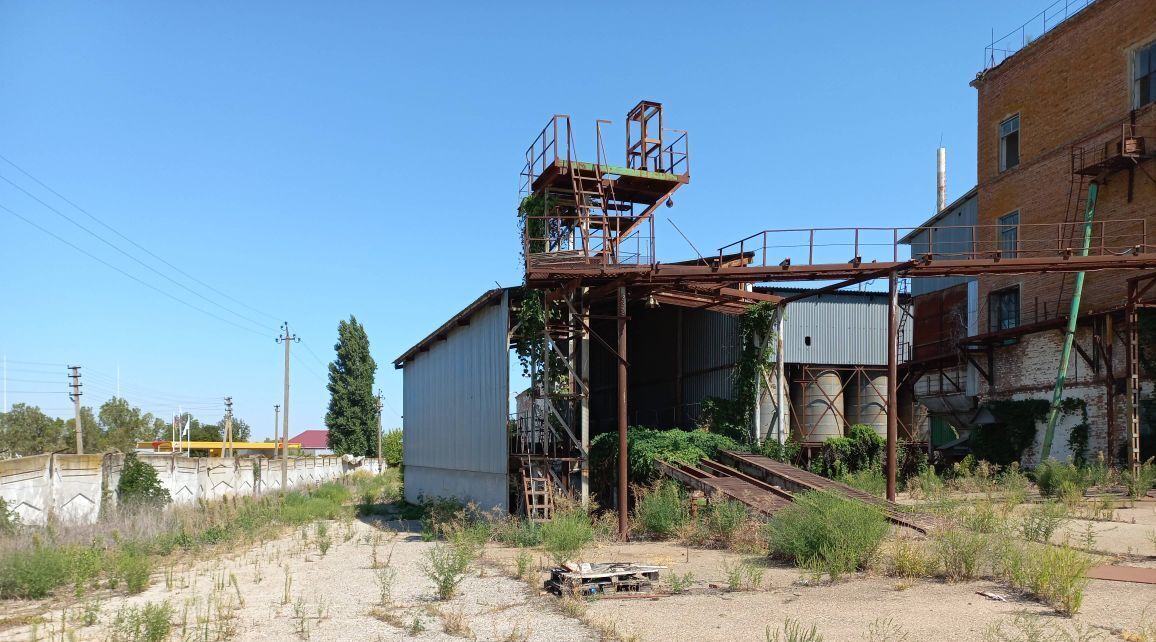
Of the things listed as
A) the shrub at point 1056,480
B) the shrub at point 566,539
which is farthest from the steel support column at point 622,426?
the shrub at point 1056,480

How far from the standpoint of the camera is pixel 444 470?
28.9 m

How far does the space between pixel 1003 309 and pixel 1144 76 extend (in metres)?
9.30

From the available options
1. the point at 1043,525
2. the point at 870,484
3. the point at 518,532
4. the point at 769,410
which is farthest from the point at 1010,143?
the point at 518,532

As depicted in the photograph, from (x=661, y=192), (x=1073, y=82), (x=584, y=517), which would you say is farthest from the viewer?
(x=1073, y=82)

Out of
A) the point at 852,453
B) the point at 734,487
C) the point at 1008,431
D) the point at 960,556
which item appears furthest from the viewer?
the point at 1008,431

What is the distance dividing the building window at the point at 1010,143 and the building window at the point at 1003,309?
4767 mm

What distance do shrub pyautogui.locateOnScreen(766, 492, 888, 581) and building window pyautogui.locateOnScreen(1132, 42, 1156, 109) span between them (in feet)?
66.3

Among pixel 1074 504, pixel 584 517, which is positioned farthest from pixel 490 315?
pixel 1074 504

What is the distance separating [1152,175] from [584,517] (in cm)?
2041

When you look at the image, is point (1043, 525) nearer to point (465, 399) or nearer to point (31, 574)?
point (31, 574)

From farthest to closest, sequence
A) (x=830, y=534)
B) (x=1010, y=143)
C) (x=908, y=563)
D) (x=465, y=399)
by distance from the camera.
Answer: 1. (x=1010, y=143)
2. (x=465, y=399)
3. (x=830, y=534)
4. (x=908, y=563)

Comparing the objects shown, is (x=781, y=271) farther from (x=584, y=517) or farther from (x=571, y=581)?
(x=571, y=581)

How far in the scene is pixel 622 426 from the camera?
1830cm

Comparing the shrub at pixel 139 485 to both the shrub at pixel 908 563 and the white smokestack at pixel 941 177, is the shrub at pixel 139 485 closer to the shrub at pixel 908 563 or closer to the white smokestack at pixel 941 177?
the shrub at pixel 908 563
